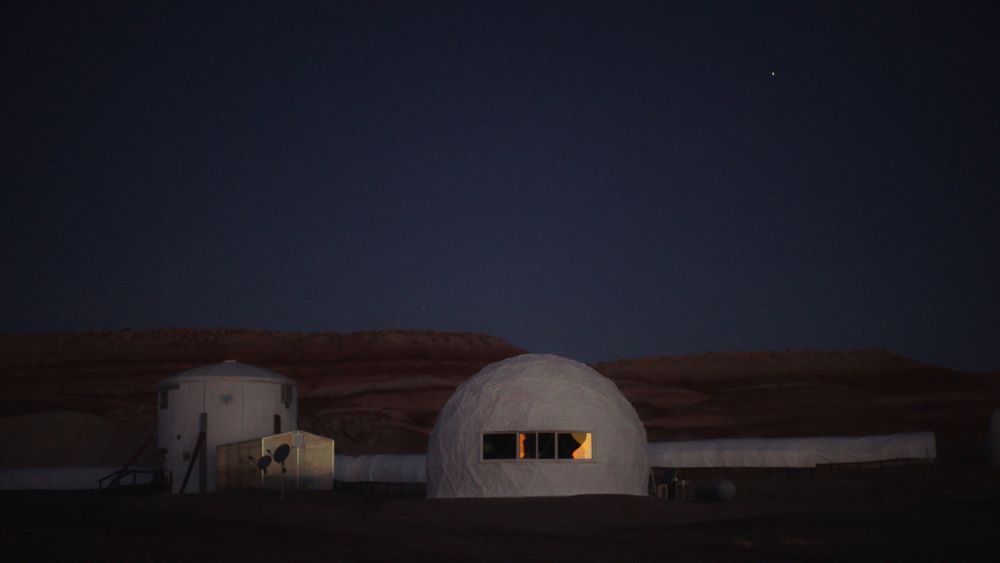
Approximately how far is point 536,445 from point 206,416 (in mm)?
14706

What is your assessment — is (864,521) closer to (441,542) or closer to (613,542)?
(613,542)

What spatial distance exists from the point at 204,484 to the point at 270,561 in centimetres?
2199

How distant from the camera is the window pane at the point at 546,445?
23.7m

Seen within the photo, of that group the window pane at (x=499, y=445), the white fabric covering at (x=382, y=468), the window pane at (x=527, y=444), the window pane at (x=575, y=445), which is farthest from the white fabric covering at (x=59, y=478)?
the window pane at (x=575, y=445)

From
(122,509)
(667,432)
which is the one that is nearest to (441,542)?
(122,509)

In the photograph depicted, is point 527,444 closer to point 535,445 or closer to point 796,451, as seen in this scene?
point 535,445

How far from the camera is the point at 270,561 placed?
12664 mm

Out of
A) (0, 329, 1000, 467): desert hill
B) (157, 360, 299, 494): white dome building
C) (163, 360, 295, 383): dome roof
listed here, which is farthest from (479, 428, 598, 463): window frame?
(0, 329, 1000, 467): desert hill

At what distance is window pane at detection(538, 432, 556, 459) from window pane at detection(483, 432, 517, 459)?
62 cm

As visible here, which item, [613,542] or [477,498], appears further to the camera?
[477,498]

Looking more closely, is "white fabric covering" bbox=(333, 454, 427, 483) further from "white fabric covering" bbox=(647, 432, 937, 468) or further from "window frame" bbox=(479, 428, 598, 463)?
"window frame" bbox=(479, 428, 598, 463)

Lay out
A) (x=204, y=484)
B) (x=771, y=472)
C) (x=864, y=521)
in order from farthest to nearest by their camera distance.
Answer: (x=204, y=484), (x=771, y=472), (x=864, y=521)

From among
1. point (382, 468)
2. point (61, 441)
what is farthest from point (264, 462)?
point (61, 441)

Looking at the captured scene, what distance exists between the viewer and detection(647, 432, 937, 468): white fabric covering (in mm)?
29828
